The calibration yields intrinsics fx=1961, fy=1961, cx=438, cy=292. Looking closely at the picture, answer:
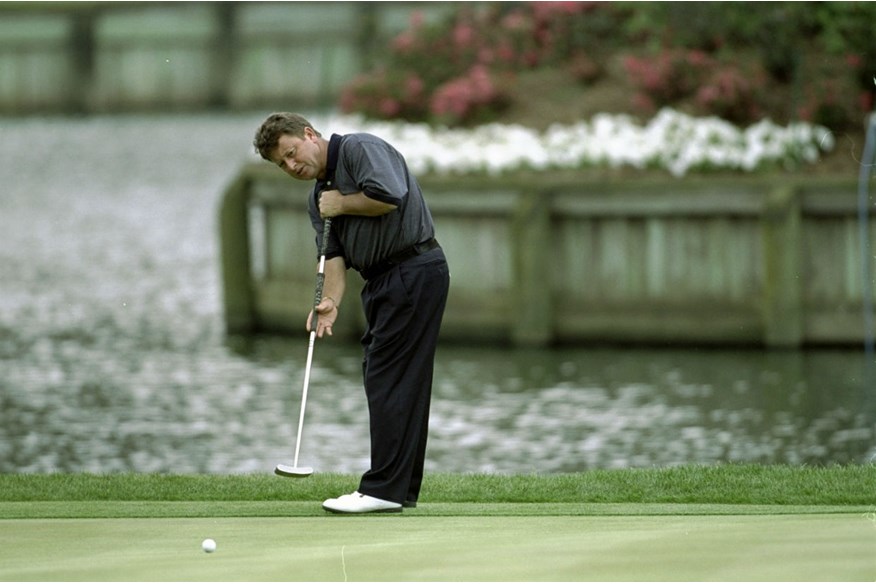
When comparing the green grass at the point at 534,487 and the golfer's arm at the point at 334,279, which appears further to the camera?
the green grass at the point at 534,487

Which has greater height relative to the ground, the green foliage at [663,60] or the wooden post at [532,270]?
the green foliage at [663,60]

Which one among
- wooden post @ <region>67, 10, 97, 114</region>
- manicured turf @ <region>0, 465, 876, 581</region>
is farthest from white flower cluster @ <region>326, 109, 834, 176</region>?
wooden post @ <region>67, 10, 97, 114</region>

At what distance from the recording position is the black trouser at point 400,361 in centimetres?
708

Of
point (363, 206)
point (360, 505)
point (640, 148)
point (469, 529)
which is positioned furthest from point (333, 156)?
point (640, 148)

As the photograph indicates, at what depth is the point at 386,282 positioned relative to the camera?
709 cm

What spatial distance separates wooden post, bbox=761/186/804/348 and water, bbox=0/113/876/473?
0.18 m

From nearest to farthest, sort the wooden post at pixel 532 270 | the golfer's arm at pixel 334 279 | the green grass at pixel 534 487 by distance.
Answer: the golfer's arm at pixel 334 279 < the green grass at pixel 534 487 < the wooden post at pixel 532 270

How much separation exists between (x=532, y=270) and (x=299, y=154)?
Result: 7481 mm

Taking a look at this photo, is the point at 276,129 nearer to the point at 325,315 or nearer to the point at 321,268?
the point at 321,268

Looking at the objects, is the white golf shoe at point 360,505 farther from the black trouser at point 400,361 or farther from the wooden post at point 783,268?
the wooden post at point 783,268

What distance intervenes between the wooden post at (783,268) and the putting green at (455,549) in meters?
7.31

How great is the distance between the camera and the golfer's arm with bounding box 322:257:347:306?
7277 millimetres

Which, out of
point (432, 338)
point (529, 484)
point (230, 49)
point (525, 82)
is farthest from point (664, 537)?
point (230, 49)

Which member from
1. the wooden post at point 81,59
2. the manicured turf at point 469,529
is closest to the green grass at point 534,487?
the manicured turf at point 469,529
